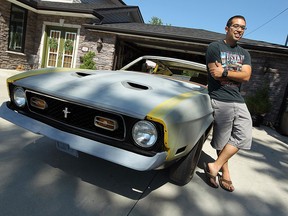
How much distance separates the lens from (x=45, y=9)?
33.7 feet

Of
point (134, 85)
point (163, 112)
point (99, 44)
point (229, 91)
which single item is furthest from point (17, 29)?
point (163, 112)

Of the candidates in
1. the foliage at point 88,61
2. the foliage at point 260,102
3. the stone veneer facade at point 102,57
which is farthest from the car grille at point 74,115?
the foliage at point 88,61

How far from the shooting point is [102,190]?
2186 mm

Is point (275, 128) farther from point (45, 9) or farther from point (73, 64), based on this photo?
point (45, 9)

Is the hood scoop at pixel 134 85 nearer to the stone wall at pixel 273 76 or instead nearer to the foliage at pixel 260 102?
the foliage at pixel 260 102

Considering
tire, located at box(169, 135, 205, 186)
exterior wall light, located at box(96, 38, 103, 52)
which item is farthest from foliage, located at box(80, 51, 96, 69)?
tire, located at box(169, 135, 205, 186)

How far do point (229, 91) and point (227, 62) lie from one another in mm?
290

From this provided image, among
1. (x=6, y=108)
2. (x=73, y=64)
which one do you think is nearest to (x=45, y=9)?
(x=73, y=64)

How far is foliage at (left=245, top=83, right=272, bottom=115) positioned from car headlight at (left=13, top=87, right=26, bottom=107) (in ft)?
23.0

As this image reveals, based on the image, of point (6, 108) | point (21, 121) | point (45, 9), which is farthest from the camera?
point (45, 9)

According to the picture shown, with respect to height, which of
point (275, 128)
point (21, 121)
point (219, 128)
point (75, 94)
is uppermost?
point (75, 94)

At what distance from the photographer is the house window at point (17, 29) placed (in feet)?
33.2

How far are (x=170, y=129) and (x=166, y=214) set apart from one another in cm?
79

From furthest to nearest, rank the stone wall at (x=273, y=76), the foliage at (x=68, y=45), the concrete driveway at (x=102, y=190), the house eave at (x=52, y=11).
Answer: the foliage at (x=68, y=45) < the house eave at (x=52, y=11) < the stone wall at (x=273, y=76) < the concrete driveway at (x=102, y=190)
